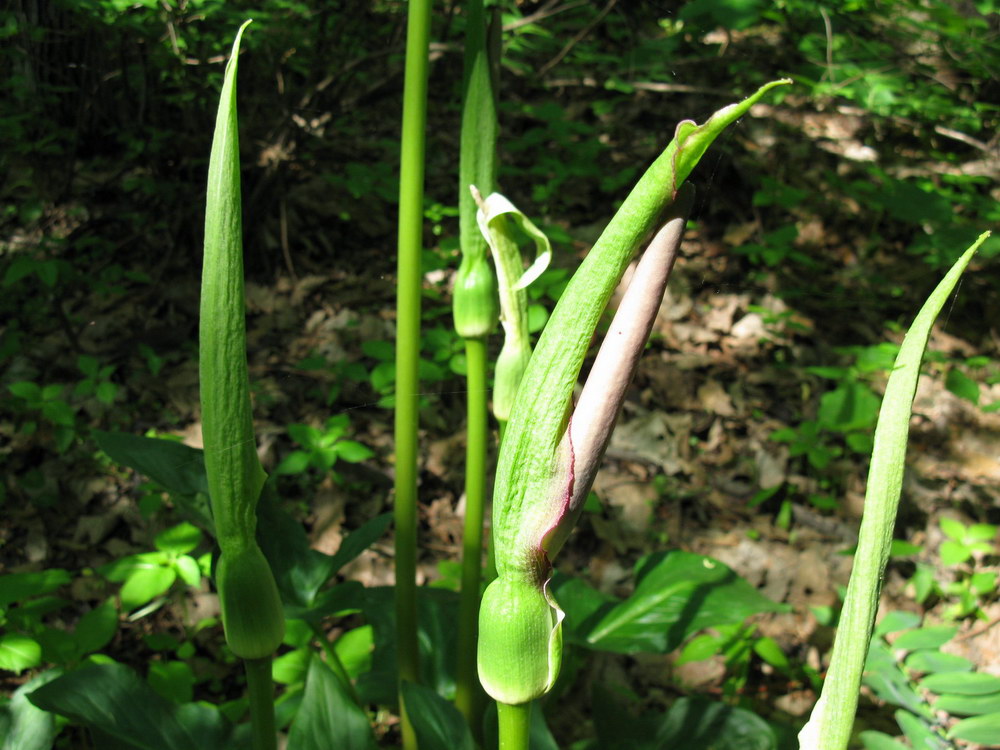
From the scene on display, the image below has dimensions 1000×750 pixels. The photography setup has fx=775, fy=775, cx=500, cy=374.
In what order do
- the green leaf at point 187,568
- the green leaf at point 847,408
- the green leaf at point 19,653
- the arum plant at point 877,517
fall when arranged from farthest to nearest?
the green leaf at point 847,408
the green leaf at point 187,568
the green leaf at point 19,653
the arum plant at point 877,517

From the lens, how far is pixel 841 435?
2363mm

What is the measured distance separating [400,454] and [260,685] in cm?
34

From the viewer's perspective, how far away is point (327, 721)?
37.2 inches

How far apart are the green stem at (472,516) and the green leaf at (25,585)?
72cm

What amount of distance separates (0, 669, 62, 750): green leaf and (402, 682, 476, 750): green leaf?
47cm

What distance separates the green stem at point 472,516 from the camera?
1.04m

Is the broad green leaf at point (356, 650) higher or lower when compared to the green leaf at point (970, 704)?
lower

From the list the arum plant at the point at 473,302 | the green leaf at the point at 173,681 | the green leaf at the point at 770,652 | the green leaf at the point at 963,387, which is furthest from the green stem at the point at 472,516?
the green leaf at the point at 963,387

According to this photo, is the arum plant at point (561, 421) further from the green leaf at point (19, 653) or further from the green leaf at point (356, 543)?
the green leaf at point (19, 653)

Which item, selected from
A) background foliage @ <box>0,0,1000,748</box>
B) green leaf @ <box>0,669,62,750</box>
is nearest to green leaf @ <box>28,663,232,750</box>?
green leaf @ <box>0,669,62,750</box>

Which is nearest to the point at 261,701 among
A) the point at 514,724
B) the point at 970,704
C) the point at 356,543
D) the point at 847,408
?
the point at 514,724

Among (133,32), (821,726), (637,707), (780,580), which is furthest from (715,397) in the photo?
(133,32)

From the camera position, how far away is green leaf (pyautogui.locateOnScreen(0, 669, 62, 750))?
1.00 metres

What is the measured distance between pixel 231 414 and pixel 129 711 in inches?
24.0
